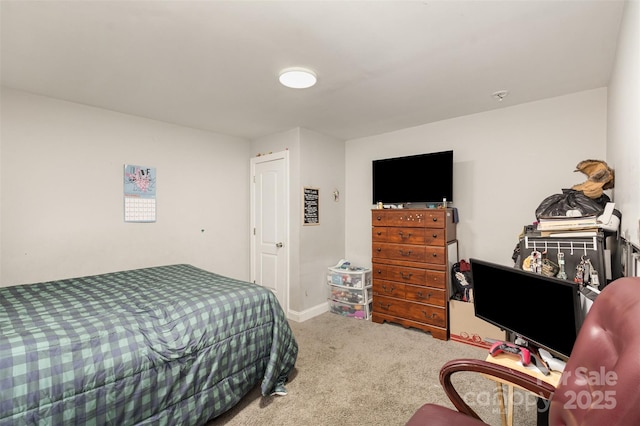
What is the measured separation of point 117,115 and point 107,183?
73 cm

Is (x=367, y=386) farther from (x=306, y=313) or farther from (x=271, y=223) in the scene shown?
(x=271, y=223)

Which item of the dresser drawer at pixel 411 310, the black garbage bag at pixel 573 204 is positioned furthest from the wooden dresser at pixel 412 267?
the black garbage bag at pixel 573 204

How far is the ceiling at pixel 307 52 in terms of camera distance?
1.62 meters

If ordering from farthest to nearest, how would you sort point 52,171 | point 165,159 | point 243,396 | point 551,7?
point 165,159 → point 52,171 → point 243,396 → point 551,7

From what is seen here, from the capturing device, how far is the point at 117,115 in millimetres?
3180

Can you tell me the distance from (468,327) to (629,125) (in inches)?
85.8

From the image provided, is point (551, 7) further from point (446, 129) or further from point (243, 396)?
point (243, 396)

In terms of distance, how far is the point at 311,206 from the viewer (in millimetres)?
3932

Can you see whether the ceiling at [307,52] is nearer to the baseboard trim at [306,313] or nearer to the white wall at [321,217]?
the white wall at [321,217]

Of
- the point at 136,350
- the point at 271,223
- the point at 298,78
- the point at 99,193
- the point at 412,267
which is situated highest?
the point at 298,78

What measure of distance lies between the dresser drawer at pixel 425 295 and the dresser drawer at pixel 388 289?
62mm

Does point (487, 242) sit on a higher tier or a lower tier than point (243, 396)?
higher

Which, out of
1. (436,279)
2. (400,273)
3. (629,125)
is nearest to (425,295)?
Answer: (436,279)

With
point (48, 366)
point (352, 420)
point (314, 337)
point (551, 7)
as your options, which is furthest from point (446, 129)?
point (48, 366)
